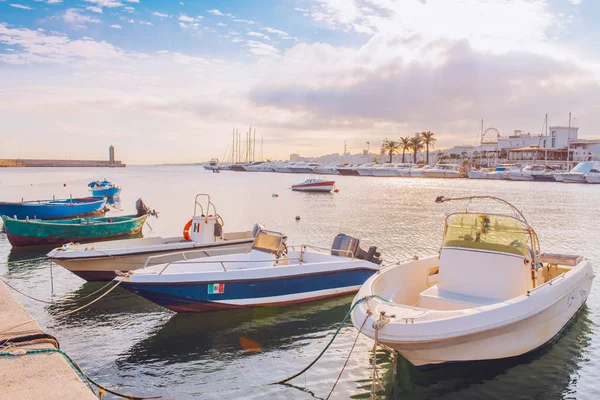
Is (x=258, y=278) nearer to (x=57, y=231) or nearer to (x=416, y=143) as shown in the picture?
(x=57, y=231)

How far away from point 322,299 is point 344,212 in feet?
96.9

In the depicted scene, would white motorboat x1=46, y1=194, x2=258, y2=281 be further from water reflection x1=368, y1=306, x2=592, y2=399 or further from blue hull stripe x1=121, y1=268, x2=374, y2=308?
water reflection x1=368, y1=306, x2=592, y2=399

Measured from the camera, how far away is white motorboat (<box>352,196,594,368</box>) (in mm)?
7684

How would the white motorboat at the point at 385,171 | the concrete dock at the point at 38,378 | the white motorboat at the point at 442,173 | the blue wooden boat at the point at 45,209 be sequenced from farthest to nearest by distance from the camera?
1. the white motorboat at the point at 385,171
2. the white motorboat at the point at 442,173
3. the blue wooden boat at the point at 45,209
4. the concrete dock at the point at 38,378

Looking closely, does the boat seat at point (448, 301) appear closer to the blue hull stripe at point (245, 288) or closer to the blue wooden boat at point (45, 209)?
the blue hull stripe at point (245, 288)

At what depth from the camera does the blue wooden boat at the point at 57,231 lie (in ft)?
71.4

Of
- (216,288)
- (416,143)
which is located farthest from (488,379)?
(416,143)

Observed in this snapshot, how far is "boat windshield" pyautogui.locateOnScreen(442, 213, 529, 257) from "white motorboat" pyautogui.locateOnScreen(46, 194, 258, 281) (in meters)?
7.86

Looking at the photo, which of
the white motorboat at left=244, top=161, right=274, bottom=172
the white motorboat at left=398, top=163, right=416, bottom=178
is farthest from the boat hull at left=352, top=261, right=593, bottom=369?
the white motorboat at left=244, top=161, right=274, bottom=172

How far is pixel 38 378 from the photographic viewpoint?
5.98 meters

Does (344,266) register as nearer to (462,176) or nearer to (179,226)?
(179,226)

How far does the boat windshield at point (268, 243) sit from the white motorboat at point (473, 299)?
146 inches

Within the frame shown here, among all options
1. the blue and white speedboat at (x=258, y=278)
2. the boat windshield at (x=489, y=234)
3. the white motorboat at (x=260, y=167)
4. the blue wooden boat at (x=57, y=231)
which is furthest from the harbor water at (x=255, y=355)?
the white motorboat at (x=260, y=167)

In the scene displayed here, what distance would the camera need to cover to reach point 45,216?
29609 millimetres
